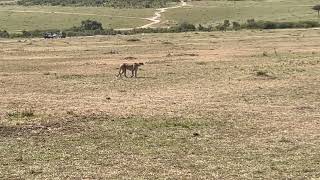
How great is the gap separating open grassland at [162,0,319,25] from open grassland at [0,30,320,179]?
7556 centimetres

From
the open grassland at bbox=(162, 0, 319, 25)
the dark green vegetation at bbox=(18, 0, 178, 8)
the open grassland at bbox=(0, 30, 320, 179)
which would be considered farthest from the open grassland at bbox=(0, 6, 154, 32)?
the open grassland at bbox=(0, 30, 320, 179)

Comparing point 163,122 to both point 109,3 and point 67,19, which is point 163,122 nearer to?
point 67,19

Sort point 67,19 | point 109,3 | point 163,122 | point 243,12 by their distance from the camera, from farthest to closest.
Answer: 1. point 109,3
2. point 243,12
3. point 67,19
4. point 163,122

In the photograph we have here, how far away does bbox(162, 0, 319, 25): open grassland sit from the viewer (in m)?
115

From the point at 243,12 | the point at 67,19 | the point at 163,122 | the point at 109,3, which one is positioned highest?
the point at 163,122

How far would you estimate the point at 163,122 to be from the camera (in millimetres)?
19938

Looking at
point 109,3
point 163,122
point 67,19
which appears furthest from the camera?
point 109,3

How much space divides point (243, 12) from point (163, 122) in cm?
10951

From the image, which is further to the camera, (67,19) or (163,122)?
(67,19)

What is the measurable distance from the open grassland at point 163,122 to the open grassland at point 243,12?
75556 mm

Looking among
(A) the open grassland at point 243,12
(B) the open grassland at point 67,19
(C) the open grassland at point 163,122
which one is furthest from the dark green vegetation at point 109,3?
(C) the open grassland at point 163,122

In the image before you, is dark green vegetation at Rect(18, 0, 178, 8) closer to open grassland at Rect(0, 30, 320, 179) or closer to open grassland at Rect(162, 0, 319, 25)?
open grassland at Rect(162, 0, 319, 25)

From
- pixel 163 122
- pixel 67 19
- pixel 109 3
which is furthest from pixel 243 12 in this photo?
pixel 163 122

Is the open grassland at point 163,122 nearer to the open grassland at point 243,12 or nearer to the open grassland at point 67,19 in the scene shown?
the open grassland at point 67,19
